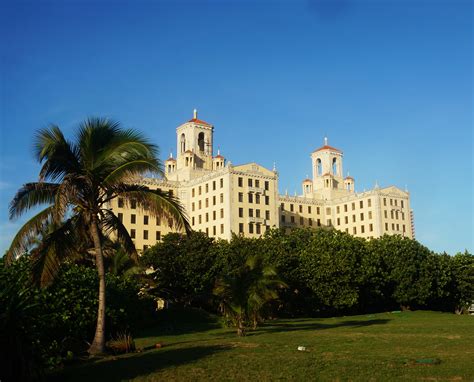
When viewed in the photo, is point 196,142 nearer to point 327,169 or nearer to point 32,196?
point 327,169

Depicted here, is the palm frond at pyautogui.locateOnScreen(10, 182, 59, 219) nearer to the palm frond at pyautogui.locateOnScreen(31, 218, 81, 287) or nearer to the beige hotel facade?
the palm frond at pyautogui.locateOnScreen(31, 218, 81, 287)

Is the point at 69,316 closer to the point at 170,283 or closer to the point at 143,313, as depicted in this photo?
the point at 143,313

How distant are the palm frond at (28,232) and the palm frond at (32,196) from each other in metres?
0.59

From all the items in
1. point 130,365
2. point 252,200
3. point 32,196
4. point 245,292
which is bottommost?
point 130,365

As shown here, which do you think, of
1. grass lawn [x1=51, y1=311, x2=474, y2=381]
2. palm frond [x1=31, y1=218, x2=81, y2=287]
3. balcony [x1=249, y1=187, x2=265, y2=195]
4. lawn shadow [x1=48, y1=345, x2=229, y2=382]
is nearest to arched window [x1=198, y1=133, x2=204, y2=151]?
balcony [x1=249, y1=187, x2=265, y2=195]

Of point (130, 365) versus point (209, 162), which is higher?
point (209, 162)

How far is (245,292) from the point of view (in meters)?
27.0

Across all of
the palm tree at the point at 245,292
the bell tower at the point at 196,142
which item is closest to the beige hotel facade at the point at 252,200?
the bell tower at the point at 196,142

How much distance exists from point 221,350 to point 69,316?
762 cm

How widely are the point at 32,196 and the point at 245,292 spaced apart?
10742 millimetres

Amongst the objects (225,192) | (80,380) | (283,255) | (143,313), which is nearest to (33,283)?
(80,380)

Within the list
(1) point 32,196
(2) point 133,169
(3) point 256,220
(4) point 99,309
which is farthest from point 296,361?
(3) point 256,220

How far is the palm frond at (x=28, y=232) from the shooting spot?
21.1 m

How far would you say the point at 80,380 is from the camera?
16891mm
